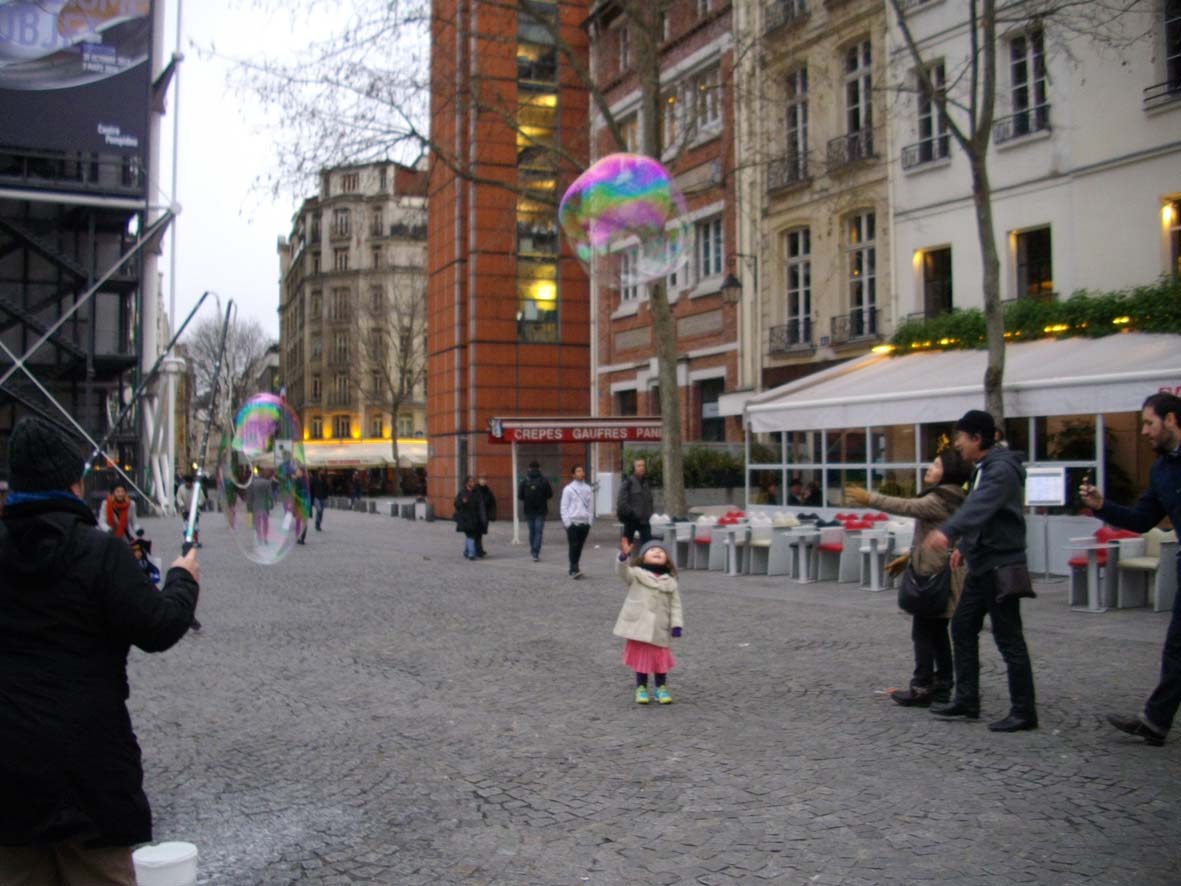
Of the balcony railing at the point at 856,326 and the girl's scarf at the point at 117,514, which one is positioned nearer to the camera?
the girl's scarf at the point at 117,514

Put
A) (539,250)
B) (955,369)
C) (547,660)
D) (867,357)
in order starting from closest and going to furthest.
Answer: (547,660) → (955,369) → (867,357) → (539,250)

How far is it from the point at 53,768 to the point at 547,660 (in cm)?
709

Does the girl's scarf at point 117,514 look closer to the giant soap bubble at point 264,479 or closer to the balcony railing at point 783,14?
the giant soap bubble at point 264,479

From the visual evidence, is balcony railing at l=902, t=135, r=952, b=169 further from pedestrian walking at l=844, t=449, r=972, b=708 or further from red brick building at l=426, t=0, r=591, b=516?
pedestrian walking at l=844, t=449, r=972, b=708

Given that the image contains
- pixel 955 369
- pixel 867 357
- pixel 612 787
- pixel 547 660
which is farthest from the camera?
pixel 867 357

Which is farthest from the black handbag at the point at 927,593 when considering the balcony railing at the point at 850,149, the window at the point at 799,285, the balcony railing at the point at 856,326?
the window at the point at 799,285

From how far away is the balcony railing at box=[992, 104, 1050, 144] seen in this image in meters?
20.0

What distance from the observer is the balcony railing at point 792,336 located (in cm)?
2545

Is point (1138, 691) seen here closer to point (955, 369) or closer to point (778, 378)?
point (955, 369)

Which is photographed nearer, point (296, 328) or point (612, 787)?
point (612, 787)

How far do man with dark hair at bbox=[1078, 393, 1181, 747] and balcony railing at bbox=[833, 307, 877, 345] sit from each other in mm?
17329

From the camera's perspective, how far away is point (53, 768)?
300 centimetres

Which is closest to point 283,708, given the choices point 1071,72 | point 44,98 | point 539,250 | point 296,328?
point 1071,72

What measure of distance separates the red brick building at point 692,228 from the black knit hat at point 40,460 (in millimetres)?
23859
